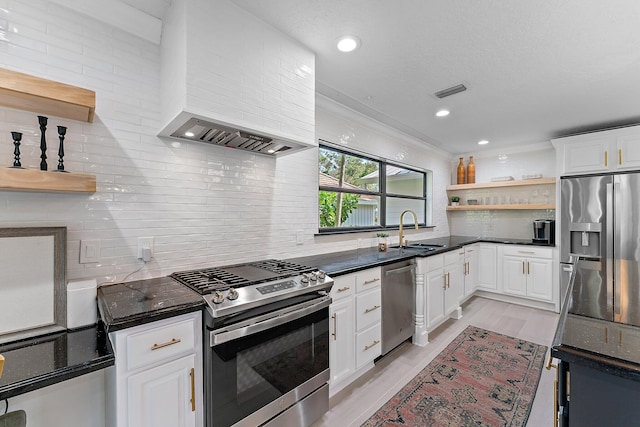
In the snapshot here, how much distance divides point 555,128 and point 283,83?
3.89 m

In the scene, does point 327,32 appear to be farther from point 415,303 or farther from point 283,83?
point 415,303

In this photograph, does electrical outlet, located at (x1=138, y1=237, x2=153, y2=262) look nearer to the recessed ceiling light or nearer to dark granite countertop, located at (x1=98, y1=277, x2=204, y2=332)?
dark granite countertop, located at (x1=98, y1=277, x2=204, y2=332)

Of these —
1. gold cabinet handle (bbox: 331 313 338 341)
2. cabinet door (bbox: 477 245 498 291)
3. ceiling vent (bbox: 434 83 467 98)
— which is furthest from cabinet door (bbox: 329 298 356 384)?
cabinet door (bbox: 477 245 498 291)

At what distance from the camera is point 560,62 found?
213cm

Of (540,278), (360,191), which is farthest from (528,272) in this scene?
(360,191)

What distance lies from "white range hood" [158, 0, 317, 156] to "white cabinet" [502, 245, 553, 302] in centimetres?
385

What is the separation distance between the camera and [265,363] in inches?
60.2

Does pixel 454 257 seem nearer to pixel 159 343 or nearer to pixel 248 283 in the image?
pixel 248 283

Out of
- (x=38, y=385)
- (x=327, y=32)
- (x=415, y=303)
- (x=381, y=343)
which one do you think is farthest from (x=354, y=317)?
(x=327, y=32)

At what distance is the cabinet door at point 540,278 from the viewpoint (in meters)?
3.88

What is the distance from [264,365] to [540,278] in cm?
420

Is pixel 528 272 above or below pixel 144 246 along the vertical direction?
below

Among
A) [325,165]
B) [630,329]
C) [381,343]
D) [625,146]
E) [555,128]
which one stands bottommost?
[381,343]

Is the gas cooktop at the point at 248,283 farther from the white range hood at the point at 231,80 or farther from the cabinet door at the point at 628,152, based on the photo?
the cabinet door at the point at 628,152
